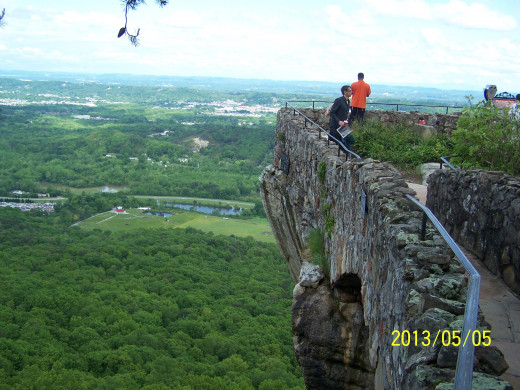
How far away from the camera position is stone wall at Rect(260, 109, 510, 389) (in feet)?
11.1

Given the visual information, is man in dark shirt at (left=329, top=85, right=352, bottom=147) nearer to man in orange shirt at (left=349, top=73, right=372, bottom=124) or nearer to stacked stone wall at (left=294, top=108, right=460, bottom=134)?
man in orange shirt at (left=349, top=73, right=372, bottom=124)

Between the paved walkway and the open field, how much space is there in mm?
48113

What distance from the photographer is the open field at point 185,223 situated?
186 ft

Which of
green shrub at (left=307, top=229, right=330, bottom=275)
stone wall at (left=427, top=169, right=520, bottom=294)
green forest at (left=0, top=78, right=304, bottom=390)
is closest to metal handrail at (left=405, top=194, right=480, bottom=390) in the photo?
stone wall at (left=427, top=169, right=520, bottom=294)

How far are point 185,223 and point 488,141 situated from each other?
54.8m

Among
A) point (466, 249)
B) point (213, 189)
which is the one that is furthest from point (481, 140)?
point (213, 189)

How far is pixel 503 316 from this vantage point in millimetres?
4492

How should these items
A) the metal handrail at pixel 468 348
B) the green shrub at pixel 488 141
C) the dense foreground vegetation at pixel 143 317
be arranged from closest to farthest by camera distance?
the metal handrail at pixel 468 348
the green shrub at pixel 488 141
the dense foreground vegetation at pixel 143 317

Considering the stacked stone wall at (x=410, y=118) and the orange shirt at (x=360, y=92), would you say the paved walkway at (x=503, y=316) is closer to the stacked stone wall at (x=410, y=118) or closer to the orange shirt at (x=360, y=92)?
the orange shirt at (x=360, y=92)

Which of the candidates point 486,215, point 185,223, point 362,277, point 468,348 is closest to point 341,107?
point 486,215

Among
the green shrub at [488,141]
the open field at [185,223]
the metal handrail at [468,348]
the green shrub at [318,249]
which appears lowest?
the open field at [185,223]

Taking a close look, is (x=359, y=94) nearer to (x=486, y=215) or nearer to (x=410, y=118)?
(x=410, y=118)

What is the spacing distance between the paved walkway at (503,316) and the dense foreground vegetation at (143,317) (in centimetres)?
1594
